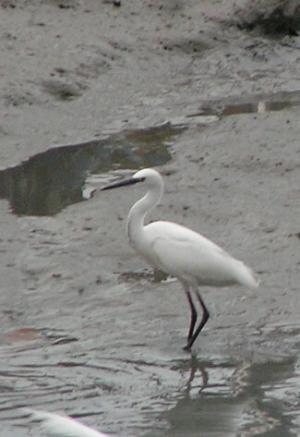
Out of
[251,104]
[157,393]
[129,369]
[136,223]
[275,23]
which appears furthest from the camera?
[275,23]

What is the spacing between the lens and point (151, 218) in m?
10.5

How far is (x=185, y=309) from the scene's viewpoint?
29.5 feet

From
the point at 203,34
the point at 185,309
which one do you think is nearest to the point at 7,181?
the point at 185,309

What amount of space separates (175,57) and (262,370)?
7657 millimetres

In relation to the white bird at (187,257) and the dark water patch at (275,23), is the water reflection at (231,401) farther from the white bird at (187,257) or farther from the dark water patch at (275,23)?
the dark water patch at (275,23)

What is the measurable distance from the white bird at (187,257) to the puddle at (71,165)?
2.21 metres

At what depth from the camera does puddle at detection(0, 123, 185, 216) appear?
36.2 ft

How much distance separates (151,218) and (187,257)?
6.97ft

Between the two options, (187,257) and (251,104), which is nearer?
(187,257)

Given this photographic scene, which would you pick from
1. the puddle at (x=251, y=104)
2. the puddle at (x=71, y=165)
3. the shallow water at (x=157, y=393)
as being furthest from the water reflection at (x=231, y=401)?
the puddle at (x=251, y=104)

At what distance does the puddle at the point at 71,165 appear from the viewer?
11.0m

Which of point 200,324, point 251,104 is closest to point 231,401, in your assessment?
point 200,324

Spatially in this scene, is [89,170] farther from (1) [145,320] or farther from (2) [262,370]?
Answer: (2) [262,370]

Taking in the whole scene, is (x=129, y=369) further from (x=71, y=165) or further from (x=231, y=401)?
(x=71, y=165)
